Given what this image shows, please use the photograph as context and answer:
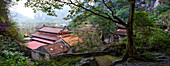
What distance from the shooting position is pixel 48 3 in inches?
156

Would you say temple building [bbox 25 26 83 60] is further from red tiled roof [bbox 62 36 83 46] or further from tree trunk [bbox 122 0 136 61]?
tree trunk [bbox 122 0 136 61]

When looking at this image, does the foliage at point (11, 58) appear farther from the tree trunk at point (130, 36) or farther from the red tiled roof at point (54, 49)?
the tree trunk at point (130, 36)

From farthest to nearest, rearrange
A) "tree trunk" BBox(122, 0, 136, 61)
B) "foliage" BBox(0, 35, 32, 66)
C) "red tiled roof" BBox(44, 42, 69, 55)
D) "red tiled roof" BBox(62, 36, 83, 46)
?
"red tiled roof" BBox(44, 42, 69, 55) < "red tiled roof" BBox(62, 36, 83, 46) < "tree trunk" BBox(122, 0, 136, 61) < "foliage" BBox(0, 35, 32, 66)

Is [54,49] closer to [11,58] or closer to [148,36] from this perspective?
[11,58]

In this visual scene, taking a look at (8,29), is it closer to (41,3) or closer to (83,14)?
(41,3)

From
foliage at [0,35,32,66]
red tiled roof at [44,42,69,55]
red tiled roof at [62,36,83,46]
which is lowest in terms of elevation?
red tiled roof at [44,42,69,55]

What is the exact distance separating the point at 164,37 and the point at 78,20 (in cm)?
654

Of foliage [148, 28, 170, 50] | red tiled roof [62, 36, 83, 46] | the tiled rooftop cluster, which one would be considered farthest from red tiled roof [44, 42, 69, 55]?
foliage [148, 28, 170, 50]

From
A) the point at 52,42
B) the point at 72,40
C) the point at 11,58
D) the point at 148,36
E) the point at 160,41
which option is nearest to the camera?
the point at 11,58

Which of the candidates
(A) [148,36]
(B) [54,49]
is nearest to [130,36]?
(A) [148,36]

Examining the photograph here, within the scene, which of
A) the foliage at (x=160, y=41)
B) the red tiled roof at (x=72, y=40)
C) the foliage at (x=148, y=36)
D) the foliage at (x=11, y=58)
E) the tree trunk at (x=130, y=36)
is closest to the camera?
the foliage at (x=11, y=58)

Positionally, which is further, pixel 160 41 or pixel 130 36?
pixel 160 41

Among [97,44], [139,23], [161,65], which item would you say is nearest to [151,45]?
[139,23]

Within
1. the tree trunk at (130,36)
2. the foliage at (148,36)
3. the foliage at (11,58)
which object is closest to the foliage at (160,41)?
the foliage at (148,36)
